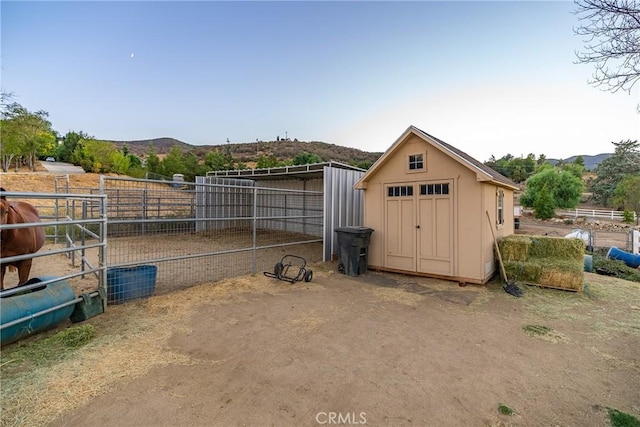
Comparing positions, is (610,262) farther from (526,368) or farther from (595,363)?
(526,368)

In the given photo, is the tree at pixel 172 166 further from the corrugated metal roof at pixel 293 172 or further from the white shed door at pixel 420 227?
the white shed door at pixel 420 227

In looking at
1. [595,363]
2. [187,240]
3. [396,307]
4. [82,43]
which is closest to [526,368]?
[595,363]

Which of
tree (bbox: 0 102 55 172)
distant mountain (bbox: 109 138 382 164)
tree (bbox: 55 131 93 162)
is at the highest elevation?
distant mountain (bbox: 109 138 382 164)

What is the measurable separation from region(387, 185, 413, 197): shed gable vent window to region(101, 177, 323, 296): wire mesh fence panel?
206 cm

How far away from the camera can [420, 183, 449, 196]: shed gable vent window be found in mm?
6008

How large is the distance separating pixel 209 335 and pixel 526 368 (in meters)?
3.51

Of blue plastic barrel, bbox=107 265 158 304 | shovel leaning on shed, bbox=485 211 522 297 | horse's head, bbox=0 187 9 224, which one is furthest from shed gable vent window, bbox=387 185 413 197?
horse's head, bbox=0 187 9 224

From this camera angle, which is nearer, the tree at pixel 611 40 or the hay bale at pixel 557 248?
the tree at pixel 611 40

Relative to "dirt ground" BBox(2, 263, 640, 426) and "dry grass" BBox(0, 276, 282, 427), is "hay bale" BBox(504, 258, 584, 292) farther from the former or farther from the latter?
"dry grass" BBox(0, 276, 282, 427)

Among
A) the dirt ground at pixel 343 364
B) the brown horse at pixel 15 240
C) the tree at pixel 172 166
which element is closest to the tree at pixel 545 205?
the dirt ground at pixel 343 364

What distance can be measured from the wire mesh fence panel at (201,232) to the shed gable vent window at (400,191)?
6.76 feet

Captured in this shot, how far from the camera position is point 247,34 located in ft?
34.6

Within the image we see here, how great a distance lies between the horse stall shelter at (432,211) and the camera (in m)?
5.66

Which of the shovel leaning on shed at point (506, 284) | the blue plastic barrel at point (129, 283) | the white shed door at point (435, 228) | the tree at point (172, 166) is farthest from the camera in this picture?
the tree at point (172, 166)
